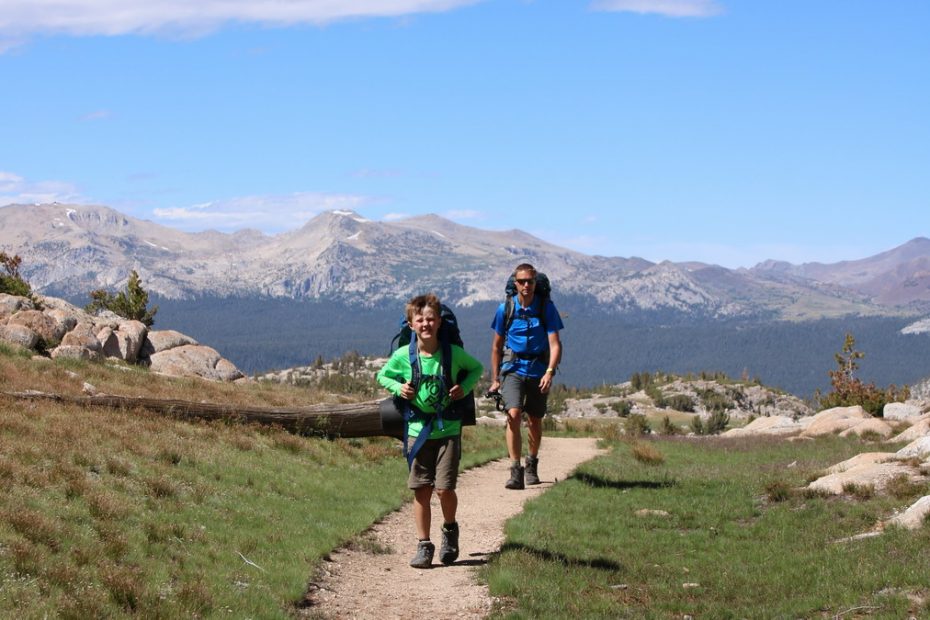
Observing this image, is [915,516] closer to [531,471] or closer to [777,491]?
[777,491]

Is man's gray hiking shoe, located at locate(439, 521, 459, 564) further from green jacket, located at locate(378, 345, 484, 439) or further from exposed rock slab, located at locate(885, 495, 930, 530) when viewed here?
exposed rock slab, located at locate(885, 495, 930, 530)

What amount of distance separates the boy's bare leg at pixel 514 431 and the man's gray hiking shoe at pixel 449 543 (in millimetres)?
4071

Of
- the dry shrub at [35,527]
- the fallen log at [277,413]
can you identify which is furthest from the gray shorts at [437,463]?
the fallen log at [277,413]

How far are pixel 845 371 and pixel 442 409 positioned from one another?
5770 centimetres

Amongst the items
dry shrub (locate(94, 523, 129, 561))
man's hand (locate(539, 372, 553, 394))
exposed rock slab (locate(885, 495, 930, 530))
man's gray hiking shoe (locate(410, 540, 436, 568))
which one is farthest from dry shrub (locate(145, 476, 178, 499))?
exposed rock slab (locate(885, 495, 930, 530))

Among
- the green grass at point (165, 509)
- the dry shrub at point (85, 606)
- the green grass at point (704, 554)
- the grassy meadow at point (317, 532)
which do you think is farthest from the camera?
the green grass at point (704, 554)

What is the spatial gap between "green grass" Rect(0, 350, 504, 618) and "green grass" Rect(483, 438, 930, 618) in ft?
8.68

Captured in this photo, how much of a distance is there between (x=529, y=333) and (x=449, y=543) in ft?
15.7

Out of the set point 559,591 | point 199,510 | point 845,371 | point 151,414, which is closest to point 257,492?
point 199,510

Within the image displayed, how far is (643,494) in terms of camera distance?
16906 mm

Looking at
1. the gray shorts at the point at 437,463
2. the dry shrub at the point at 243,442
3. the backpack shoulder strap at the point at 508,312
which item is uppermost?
the backpack shoulder strap at the point at 508,312

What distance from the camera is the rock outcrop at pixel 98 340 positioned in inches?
1329

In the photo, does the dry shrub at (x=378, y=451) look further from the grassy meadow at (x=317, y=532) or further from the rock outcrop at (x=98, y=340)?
the rock outcrop at (x=98, y=340)

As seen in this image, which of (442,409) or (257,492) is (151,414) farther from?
(442,409)
